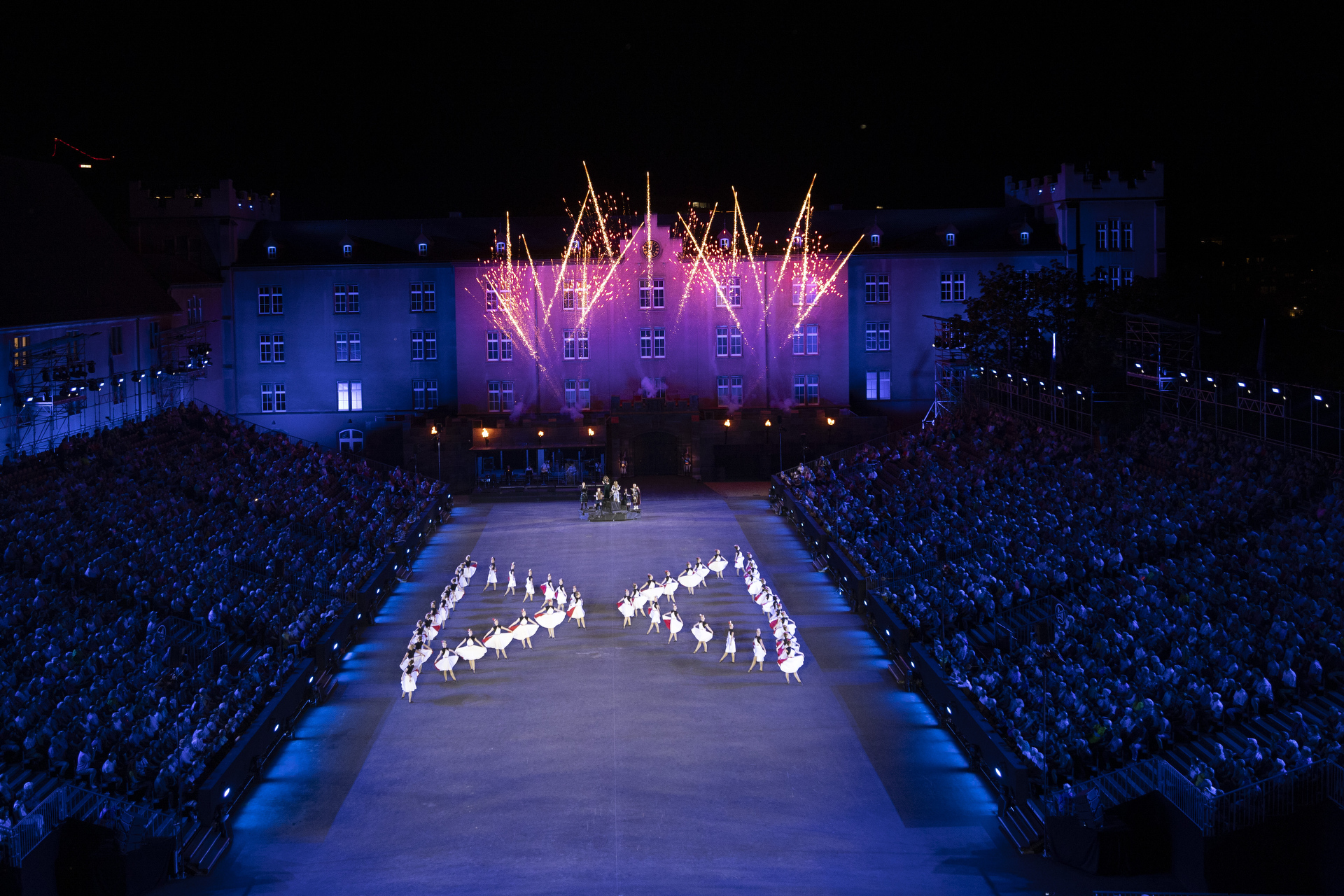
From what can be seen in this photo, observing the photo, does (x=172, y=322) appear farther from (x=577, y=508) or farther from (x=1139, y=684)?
(x=1139, y=684)

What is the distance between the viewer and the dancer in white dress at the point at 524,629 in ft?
98.6

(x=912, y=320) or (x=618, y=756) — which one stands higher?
(x=912, y=320)

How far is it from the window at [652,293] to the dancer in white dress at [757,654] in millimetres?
31930

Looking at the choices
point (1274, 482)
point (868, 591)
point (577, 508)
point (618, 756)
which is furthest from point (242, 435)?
point (1274, 482)

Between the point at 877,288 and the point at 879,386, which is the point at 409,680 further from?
the point at 877,288

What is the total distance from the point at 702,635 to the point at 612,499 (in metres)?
18.8

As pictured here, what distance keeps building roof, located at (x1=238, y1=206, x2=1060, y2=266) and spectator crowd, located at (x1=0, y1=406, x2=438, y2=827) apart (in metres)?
13.8

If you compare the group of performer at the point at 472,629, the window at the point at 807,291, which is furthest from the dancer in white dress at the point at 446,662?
the window at the point at 807,291

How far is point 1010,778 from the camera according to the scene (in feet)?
66.5

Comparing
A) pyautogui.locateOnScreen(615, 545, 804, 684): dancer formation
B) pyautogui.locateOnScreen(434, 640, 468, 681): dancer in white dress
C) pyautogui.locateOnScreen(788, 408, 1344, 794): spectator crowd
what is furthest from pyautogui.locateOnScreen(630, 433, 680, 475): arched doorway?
pyautogui.locateOnScreen(434, 640, 468, 681): dancer in white dress

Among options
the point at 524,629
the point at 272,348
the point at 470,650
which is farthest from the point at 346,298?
the point at 470,650

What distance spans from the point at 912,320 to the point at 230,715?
4313cm

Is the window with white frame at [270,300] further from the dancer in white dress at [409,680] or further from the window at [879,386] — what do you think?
the dancer in white dress at [409,680]

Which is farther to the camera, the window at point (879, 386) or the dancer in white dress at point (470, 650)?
the window at point (879, 386)
